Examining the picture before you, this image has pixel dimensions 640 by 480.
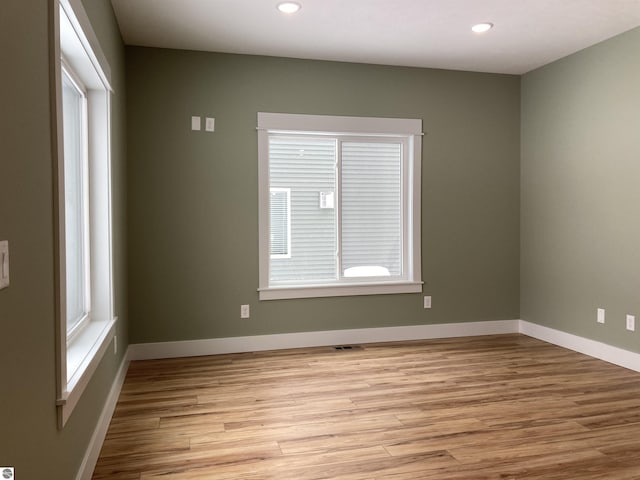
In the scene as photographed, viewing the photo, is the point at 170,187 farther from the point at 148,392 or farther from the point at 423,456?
the point at 423,456

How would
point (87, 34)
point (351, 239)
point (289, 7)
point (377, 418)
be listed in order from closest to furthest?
point (87, 34), point (377, 418), point (289, 7), point (351, 239)

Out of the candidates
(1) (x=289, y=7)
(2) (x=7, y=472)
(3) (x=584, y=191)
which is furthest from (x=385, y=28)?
(2) (x=7, y=472)

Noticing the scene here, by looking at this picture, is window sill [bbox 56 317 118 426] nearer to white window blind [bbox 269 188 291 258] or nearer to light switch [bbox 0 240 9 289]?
light switch [bbox 0 240 9 289]

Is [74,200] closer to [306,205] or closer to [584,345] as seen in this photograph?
[306,205]

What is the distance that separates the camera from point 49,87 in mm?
1642

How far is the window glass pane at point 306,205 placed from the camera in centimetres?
471

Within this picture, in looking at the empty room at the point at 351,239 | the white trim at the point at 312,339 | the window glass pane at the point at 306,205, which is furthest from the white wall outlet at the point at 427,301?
the window glass pane at the point at 306,205

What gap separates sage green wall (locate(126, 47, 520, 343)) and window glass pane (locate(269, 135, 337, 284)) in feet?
0.75

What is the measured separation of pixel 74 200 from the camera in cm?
285

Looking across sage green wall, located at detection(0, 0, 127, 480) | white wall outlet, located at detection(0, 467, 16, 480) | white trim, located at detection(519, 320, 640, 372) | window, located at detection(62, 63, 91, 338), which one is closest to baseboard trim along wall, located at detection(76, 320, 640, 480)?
white trim, located at detection(519, 320, 640, 372)

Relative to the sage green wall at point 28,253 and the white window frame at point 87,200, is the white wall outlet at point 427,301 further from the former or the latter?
the sage green wall at point 28,253

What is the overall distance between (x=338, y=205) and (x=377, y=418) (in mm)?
2273

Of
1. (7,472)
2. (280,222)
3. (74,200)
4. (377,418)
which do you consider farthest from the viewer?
(280,222)

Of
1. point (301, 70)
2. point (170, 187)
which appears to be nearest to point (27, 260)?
point (170, 187)
